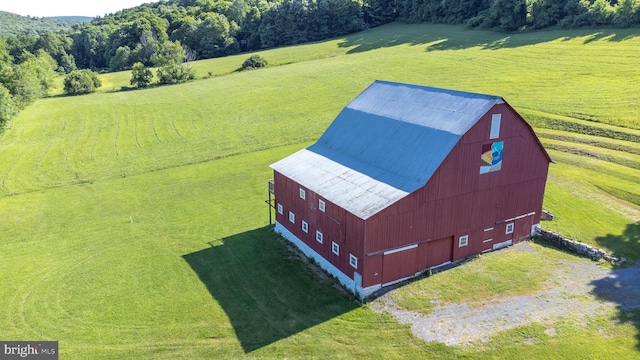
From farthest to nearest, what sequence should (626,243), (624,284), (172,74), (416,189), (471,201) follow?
(172,74), (626,243), (471,201), (624,284), (416,189)

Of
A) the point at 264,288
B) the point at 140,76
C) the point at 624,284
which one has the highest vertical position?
the point at 140,76

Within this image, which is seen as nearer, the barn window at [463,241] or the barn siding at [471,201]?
the barn siding at [471,201]

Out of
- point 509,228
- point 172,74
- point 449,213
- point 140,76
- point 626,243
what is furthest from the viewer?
point 172,74

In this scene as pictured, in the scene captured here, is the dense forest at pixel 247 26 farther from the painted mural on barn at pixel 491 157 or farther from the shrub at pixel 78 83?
the painted mural on barn at pixel 491 157

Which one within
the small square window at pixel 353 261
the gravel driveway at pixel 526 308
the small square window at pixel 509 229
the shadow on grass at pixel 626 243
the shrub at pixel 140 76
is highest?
the shrub at pixel 140 76

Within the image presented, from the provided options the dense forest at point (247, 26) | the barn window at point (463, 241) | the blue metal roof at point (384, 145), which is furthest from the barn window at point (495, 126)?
the dense forest at point (247, 26)

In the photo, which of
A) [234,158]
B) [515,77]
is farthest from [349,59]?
[234,158]

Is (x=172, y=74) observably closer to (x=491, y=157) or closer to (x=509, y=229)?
(x=491, y=157)

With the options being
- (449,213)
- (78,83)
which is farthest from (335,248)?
(78,83)
